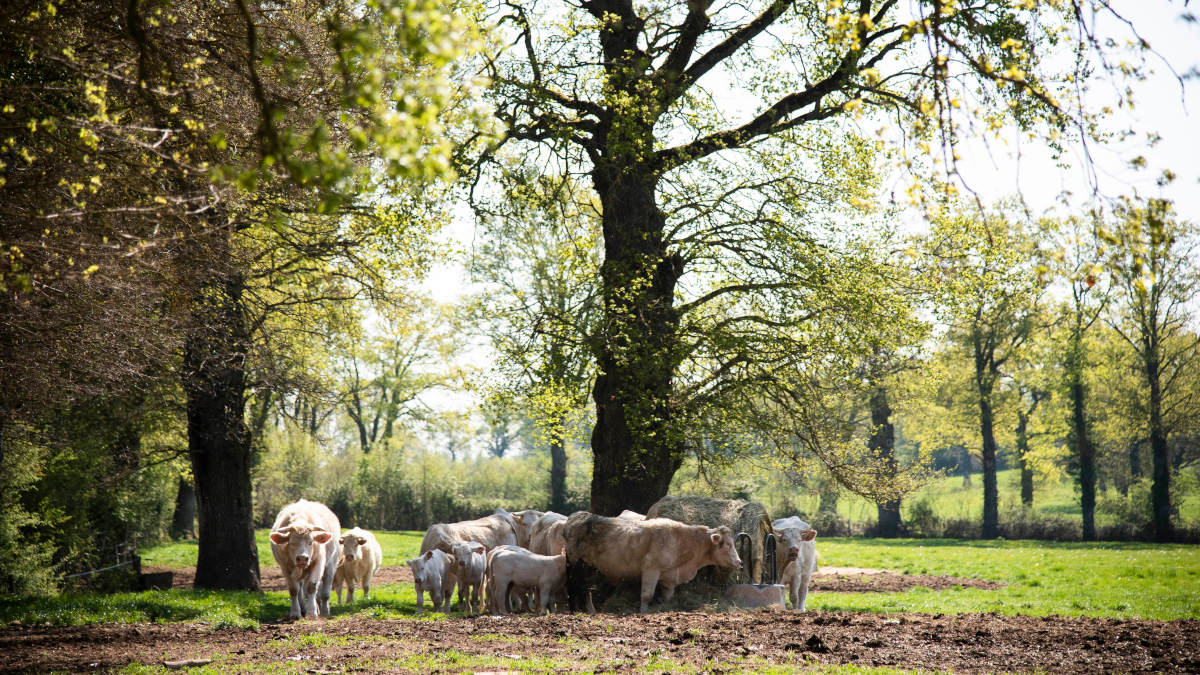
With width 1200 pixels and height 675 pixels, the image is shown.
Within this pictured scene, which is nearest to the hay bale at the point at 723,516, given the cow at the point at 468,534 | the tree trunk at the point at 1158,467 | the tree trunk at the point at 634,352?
the tree trunk at the point at 634,352

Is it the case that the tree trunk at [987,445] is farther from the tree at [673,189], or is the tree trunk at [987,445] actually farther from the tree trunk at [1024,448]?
the tree at [673,189]

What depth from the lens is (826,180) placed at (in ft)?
57.9

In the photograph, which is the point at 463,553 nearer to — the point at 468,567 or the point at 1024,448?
the point at 468,567

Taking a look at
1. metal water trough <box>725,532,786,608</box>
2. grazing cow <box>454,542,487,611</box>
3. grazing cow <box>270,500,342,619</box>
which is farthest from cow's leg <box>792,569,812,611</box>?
grazing cow <box>270,500,342,619</box>

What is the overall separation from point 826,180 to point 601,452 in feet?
22.7

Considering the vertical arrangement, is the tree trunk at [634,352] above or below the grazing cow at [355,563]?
above

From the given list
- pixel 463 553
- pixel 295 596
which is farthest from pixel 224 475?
pixel 463 553

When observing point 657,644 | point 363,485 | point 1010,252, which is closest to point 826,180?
point 1010,252

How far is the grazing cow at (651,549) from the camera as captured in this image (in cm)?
1311

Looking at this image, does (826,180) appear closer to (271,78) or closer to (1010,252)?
(1010,252)

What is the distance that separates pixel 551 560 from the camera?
1396 cm

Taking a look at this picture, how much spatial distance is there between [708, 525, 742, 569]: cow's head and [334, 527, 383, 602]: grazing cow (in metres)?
6.86

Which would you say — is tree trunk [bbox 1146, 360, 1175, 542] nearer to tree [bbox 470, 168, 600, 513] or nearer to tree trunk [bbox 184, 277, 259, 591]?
tree [bbox 470, 168, 600, 513]

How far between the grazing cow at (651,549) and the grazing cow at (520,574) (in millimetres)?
603
